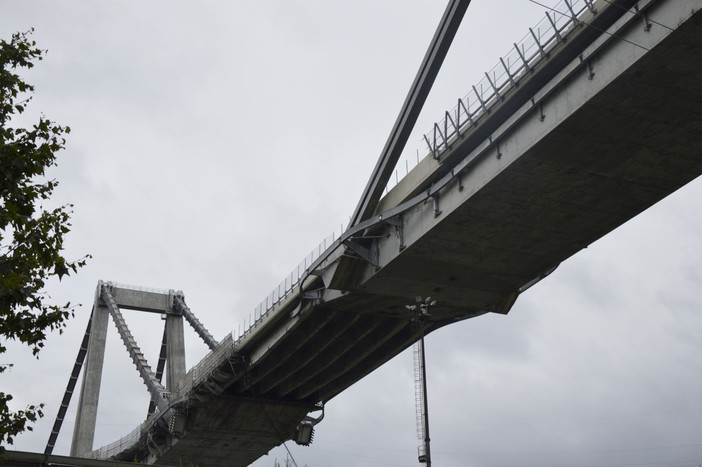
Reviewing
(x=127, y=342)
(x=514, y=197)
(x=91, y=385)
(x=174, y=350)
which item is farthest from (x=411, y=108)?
(x=91, y=385)

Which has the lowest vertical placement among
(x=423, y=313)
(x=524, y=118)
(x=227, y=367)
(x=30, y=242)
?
(x=30, y=242)

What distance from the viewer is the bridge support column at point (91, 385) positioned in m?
74.1

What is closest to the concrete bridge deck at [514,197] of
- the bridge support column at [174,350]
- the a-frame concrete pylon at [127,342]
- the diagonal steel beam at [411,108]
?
the diagonal steel beam at [411,108]

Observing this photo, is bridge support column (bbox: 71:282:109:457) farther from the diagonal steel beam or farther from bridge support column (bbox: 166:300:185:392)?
the diagonal steel beam

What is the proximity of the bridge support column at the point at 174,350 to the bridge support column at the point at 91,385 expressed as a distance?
6.24 meters

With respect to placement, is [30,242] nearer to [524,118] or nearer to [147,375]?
[524,118]

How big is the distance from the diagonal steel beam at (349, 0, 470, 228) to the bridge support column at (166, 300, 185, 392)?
140ft

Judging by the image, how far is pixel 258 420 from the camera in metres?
66.7

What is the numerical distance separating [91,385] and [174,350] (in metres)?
8.53

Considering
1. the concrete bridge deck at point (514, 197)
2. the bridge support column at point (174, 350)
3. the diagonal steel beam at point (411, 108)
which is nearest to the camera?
the concrete bridge deck at point (514, 197)

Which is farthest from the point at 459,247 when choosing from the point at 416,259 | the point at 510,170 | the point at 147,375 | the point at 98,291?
the point at 98,291

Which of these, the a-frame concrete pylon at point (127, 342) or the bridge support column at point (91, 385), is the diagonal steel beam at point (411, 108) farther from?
the bridge support column at point (91, 385)

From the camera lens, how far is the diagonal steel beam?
34.6m

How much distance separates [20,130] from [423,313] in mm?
15849
